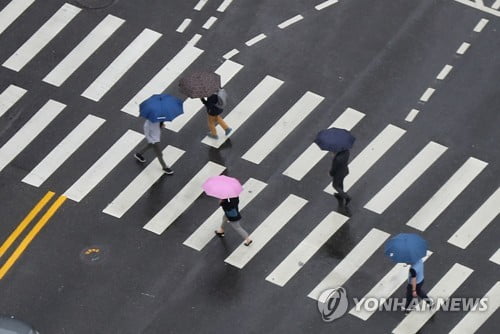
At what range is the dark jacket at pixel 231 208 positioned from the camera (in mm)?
32000

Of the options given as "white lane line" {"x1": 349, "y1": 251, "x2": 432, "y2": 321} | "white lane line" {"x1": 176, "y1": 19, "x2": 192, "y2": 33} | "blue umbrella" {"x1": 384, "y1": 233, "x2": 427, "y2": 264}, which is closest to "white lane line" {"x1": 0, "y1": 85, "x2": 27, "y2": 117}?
"white lane line" {"x1": 176, "y1": 19, "x2": 192, "y2": 33}

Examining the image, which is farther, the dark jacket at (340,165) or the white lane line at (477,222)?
the white lane line at (477,222)

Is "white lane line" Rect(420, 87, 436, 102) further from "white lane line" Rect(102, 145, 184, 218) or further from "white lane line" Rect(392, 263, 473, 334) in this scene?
"white lane line" Rect(102, 145, 184, 218)

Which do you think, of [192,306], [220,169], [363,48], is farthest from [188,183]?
[363,48]

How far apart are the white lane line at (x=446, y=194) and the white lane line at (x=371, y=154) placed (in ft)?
5.12

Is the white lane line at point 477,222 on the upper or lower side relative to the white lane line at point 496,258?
upper

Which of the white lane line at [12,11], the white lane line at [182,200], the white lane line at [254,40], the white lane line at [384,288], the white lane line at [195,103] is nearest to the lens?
the white lane line at [384,288]

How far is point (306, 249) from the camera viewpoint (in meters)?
33.0

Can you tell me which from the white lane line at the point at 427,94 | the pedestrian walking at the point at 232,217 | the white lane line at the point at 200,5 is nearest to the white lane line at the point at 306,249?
the pedestrian walking at the point at 232,217

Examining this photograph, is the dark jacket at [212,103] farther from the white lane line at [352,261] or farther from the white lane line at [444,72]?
the white lane line at [444,72]

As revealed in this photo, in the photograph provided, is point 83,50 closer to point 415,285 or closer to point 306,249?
point 306,249

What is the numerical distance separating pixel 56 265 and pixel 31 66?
612cm

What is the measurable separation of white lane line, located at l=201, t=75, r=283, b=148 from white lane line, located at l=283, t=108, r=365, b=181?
5.44ft

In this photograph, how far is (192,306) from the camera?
105ft
